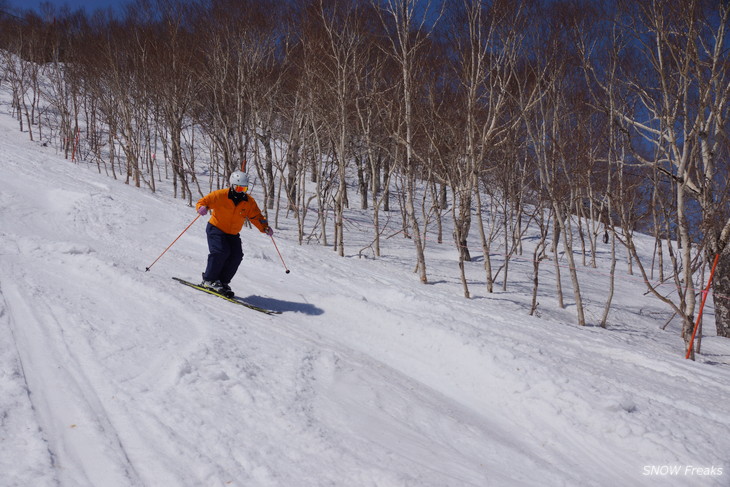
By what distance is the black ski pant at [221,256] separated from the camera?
6531 mm

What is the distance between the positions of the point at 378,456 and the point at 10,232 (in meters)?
7.69

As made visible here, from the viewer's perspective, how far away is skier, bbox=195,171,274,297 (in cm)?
652

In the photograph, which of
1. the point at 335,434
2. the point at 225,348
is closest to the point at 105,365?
the point at 225,348

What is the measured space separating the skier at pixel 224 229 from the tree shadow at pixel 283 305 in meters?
0.38

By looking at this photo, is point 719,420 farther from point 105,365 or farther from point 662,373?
point 105,365

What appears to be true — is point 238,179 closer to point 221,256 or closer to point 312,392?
point 221,256

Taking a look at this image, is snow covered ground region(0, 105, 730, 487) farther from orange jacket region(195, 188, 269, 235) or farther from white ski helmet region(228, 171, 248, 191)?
white ski helmet region(228, 171, 248, 191)

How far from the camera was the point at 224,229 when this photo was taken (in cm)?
664

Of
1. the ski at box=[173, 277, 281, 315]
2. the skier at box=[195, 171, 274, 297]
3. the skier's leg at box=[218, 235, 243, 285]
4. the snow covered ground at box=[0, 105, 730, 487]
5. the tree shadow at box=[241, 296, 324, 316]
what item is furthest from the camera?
the skier's leg at box=[218, 235, 243, 285]

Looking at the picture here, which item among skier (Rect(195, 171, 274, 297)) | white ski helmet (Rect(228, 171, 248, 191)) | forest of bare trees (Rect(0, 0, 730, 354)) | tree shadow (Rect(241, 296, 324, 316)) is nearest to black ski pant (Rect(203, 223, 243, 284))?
skier (Rect(195, 171, 274, 297))

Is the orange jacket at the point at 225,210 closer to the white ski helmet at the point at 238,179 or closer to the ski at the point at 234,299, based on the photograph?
the white ski helmet at the point at 238,179

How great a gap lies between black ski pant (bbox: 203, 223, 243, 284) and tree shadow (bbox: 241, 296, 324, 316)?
45 cm

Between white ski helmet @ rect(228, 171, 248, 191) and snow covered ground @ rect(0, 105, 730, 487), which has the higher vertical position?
white ski helmet @ rect(228, 171, 248, 191)

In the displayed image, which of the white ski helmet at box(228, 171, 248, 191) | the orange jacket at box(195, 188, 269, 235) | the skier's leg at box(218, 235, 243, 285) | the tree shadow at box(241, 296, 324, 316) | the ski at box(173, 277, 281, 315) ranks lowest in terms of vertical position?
the tree shadow at box(241, 296, 324, 316)
